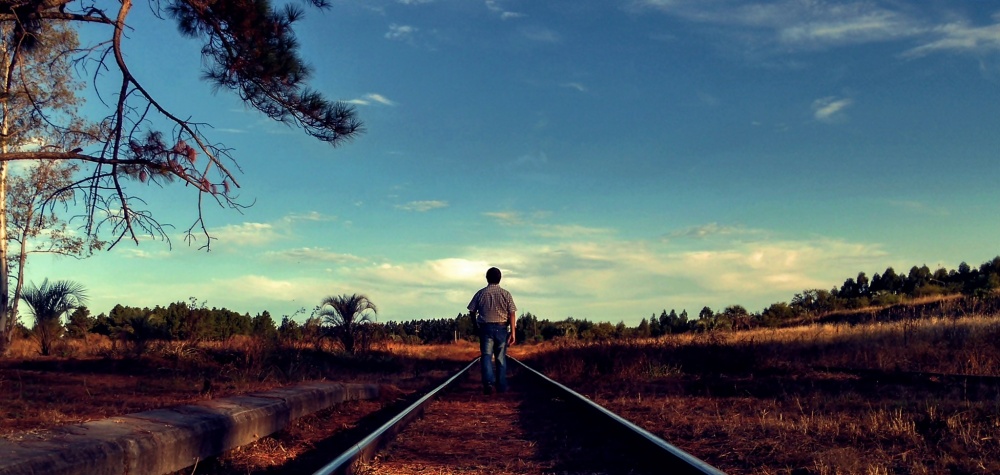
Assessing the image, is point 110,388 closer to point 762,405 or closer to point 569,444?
point 569,444

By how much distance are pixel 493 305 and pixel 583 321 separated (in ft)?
308

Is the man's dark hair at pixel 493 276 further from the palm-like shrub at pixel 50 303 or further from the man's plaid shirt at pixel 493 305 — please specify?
the palm-like shrub at pixel 50 303

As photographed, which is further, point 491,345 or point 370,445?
point 491,345

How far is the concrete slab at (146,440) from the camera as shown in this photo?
12.9ft

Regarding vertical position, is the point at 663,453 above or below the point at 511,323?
below

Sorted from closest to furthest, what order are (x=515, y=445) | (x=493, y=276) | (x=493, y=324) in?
(x=515, y=445)
(x=493, y=324)
(x=493, y=276)

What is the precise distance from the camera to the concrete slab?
154 inches

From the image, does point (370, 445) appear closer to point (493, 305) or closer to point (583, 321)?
point (493, 305)

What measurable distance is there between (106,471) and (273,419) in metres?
2.73

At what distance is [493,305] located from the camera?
476 inches

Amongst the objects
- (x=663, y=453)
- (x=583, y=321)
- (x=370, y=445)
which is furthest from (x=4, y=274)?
(x=583, y=321)

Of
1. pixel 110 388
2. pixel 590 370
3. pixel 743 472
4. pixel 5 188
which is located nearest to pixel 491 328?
pixel 590 370

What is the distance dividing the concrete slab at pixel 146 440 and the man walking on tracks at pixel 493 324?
197 inches

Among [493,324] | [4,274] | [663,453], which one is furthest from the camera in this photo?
[4,274]
